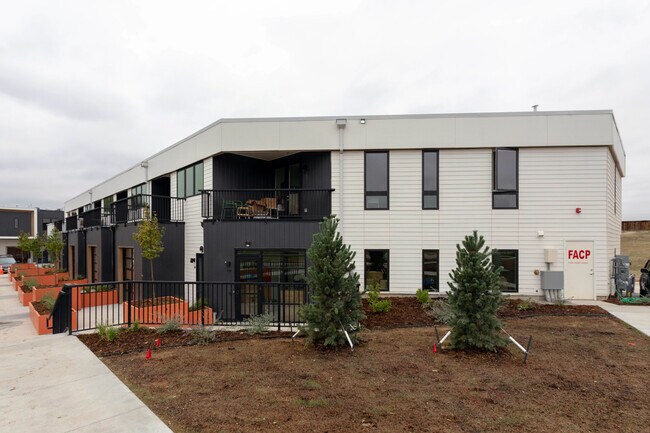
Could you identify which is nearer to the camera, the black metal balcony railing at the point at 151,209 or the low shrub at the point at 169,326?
the low shrub at the point at 169,326

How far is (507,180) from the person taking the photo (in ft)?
37.6

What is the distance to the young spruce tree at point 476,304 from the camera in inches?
237

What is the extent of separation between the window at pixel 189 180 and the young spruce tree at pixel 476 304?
10236 mm

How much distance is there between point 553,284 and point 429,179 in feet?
18.0

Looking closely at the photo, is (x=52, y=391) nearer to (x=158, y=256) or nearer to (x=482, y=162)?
(x=158, y=256)

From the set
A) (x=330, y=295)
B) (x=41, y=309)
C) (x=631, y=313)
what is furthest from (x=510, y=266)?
(x=41, y=309)

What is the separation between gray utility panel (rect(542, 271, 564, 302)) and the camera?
11000 mm

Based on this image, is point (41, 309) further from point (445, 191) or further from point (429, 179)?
point (445, 191)

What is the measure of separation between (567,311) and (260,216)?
10.2 metres

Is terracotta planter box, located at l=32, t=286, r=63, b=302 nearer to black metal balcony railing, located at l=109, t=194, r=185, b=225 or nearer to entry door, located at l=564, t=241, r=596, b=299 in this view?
black metal balcony railing, located at l=109, t=194, r=185, b=225

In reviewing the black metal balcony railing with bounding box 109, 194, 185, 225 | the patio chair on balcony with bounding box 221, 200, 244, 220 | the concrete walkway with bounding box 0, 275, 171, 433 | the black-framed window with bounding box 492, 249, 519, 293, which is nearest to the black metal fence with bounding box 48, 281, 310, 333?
the concrete walkway with bounding box 0, 275, 171, 433

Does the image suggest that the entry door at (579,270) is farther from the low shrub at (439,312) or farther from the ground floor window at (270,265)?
the ground floor window at (270,265)

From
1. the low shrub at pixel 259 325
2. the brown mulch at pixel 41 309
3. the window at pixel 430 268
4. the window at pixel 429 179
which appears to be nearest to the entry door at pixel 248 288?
the low shrub at pixel 259 325

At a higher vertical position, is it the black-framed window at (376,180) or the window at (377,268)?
the black-framed window at (376,180)
